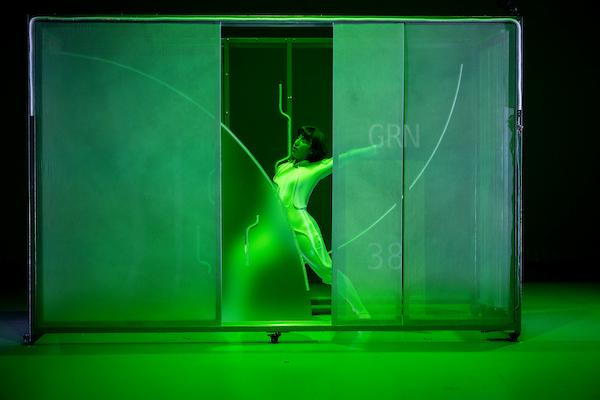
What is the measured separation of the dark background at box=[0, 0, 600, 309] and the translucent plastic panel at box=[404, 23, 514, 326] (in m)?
3.49

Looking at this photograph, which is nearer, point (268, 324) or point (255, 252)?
point (268, 324)

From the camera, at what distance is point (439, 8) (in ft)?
28.0

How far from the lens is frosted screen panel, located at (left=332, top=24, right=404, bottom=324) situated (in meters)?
5.22

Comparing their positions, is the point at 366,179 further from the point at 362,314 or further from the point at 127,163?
the point at 127,163

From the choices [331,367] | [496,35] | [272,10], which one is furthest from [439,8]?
[331,367]

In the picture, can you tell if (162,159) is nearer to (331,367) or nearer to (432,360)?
(331,367)

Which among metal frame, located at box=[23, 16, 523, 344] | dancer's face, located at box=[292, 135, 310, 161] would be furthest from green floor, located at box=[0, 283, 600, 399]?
dancer's face, located at box=[292, 135, 310, 161]

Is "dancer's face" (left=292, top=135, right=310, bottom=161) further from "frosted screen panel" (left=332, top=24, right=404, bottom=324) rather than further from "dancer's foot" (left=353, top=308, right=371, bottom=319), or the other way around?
"dancer's foot" (left=353, top=308, right=371, bottom=319)

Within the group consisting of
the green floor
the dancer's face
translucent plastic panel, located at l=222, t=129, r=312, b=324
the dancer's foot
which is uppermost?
the dancer's face

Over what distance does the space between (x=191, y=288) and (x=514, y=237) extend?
2506 mm

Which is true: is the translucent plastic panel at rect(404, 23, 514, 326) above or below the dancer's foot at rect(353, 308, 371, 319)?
above

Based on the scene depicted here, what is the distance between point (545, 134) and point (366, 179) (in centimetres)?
476

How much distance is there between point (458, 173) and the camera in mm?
5301

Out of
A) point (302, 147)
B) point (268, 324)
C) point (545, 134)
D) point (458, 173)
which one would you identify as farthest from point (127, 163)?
point (545, 134)
